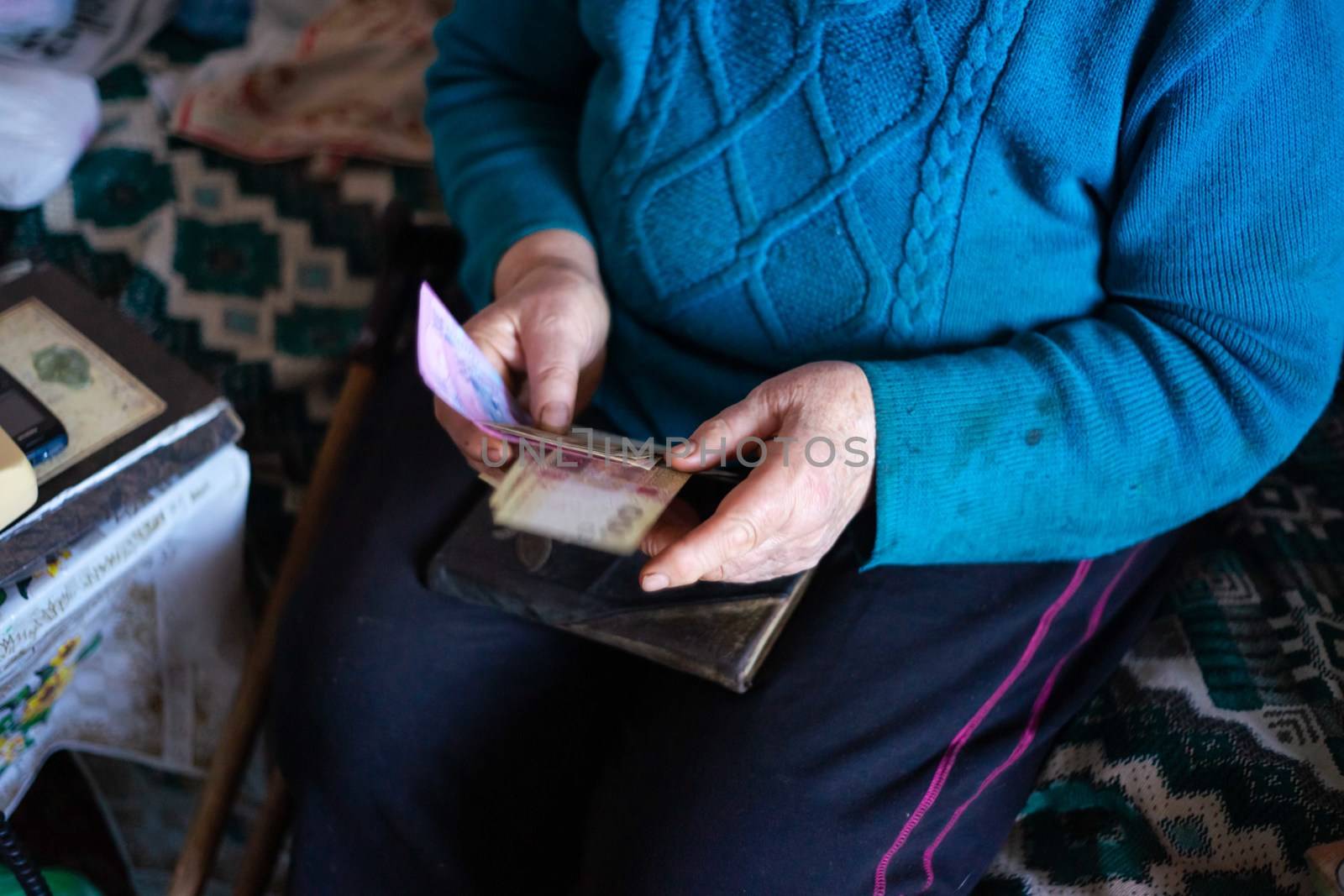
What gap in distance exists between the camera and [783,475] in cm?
61

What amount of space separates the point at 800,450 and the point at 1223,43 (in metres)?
0.37

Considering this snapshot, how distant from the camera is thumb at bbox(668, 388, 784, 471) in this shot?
24.5 inches

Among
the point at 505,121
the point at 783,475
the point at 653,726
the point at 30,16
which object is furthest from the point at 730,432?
the point at 30,16

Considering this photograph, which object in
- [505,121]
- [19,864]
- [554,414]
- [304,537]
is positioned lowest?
[304,537]

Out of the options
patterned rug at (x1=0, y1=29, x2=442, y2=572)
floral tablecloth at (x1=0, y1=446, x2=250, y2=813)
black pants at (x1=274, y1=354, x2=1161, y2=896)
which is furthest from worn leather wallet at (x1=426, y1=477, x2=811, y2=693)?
patterned rug at (x1=0, y1=29, x2=442, y2=572)

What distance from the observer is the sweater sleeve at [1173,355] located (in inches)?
24.5

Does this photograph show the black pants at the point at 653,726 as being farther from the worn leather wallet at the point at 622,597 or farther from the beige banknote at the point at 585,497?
the beige banknote at the point at 585,497

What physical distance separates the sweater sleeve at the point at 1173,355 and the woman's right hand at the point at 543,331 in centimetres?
24

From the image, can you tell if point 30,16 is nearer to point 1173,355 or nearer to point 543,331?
point 543,331

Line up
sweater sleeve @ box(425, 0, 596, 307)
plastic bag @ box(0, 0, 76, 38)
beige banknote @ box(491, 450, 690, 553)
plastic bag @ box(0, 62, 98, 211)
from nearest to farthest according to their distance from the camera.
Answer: beige banknote @ box(491, 450, 690, 553) < sweater sleeve @ box(425, 0, 596, 307) < plastic bag @ box(0, 62, 98, 211) < plastic bag @ box(0, 0, 76, 38)

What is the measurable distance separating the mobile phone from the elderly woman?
9.0 inches

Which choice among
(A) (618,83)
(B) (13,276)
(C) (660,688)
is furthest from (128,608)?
(A) (618,83)

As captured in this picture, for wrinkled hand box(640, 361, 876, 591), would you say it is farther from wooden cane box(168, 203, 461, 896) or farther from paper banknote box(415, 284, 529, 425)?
wooden cane box(168, 203, 461, 896)

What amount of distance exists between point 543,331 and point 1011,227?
0.36 metres
